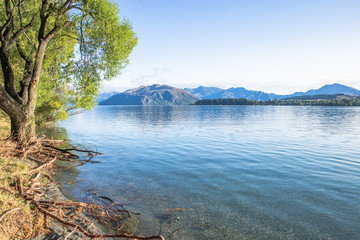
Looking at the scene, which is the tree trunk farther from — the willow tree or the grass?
the grass

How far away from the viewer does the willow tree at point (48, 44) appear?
57.0ft

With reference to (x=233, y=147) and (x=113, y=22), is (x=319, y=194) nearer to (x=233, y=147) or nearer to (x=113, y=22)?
(x=233, y=147)

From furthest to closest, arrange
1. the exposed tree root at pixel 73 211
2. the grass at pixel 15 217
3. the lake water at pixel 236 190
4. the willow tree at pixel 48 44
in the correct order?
the willow tree at pixel 48 44
the lake water at pixel 236 190
the exposed tree root at pixel 73 211
the grass at pixel 15 217

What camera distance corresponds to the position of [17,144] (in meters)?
17.4

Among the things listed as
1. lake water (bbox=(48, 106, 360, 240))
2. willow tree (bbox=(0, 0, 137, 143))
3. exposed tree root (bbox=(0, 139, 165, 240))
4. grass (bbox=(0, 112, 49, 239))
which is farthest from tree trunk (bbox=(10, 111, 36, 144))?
grass (bbox=(0, 112, 49, 239))

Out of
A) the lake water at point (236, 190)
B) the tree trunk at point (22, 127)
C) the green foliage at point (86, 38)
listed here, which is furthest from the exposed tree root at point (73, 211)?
the green foliage at point (86, 38)

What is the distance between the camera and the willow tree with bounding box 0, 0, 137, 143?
57.0ft

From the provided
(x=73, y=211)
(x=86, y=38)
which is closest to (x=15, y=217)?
(x=73, y=211)

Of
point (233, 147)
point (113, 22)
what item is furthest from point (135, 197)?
point (233, 147)

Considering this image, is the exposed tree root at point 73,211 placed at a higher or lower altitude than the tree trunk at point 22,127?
lower

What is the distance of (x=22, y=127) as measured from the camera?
59.0 ft

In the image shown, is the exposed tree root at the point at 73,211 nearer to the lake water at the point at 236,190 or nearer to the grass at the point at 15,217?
the grass at the point at 15,217

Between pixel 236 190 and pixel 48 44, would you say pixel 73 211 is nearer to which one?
pixel 236 190

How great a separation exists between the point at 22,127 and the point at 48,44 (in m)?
10.4
